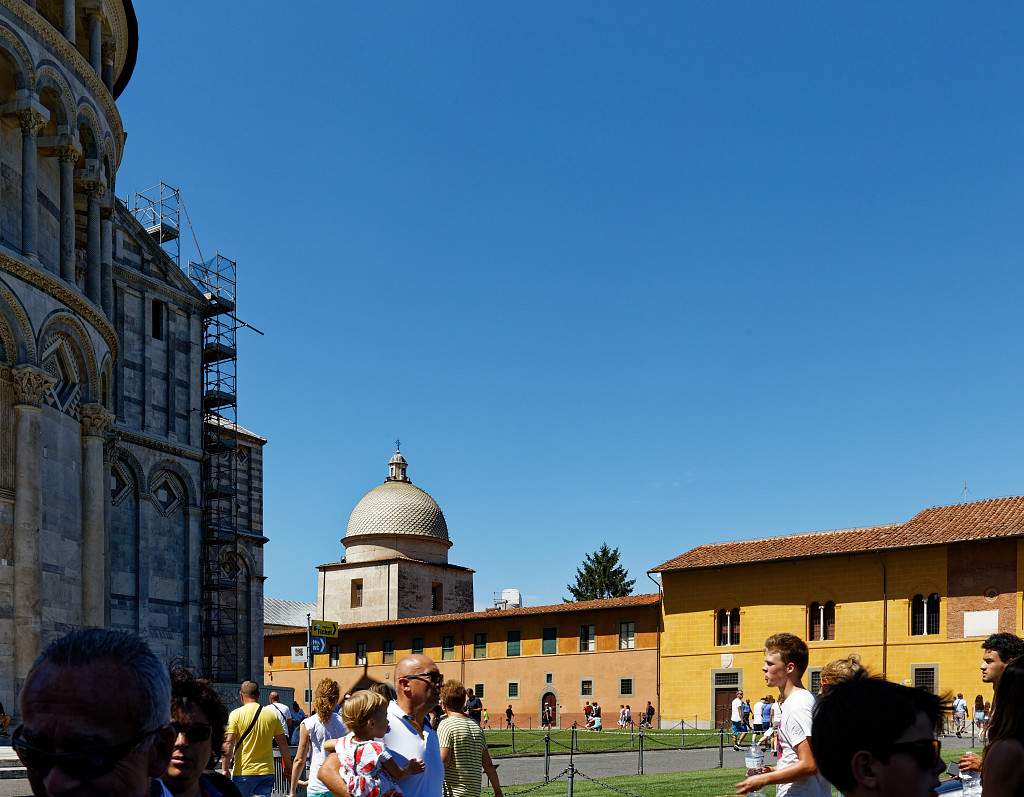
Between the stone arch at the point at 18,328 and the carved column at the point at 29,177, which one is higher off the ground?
the carved column at the point at 29,177

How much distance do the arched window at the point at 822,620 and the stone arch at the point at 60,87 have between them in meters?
33.6

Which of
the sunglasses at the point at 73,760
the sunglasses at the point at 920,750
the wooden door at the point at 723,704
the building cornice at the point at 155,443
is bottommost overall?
the wooden door at the point at 723,704

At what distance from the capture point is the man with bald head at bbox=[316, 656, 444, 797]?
19.6ft

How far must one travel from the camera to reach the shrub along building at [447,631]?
167 feet

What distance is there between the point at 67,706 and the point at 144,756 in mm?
176

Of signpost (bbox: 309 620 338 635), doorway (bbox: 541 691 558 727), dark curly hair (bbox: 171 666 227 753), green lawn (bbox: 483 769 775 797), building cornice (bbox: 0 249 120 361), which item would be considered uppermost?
building cornice (bbox: 0 249 120 361)

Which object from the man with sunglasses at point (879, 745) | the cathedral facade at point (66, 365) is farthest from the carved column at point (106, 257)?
the man with sunglasses at point (879, 745)

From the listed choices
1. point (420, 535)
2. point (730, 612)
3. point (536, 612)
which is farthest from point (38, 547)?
point (420, 535)

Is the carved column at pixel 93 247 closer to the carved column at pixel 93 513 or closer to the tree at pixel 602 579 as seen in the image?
the carved column at pixel 93 513

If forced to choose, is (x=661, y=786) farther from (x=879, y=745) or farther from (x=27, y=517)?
(x=879, y=745)

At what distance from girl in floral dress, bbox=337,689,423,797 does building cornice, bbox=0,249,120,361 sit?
49.8ft

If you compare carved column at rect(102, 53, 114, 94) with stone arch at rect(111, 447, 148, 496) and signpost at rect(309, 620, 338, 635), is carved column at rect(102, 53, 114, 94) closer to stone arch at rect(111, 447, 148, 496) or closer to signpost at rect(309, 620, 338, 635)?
stone arch at rect(111, 447, 148, 496)

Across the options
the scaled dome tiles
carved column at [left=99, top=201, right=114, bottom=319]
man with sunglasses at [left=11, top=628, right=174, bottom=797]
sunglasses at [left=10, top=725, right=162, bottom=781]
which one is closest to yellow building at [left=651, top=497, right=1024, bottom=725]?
the scaled dome tiles

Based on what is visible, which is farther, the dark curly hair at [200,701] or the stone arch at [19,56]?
the stone arch at [19,56]
